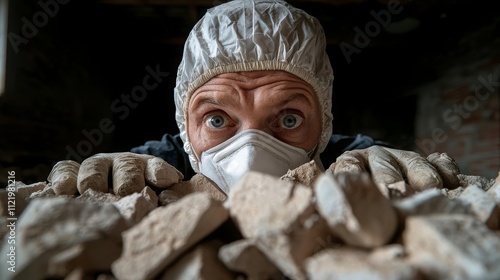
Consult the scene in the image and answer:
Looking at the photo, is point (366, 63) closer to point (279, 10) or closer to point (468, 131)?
point (468, 131)

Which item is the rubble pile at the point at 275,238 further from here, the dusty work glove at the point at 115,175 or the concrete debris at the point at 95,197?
the dusty work glove at the point at 115,175

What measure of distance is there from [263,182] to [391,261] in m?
0.23

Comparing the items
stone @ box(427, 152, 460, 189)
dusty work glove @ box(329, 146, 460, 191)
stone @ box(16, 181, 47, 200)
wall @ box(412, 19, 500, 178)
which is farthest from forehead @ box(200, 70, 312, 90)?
wall @ box(412, 19, 500, 178)

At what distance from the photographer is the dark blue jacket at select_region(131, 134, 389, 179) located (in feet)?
6.52

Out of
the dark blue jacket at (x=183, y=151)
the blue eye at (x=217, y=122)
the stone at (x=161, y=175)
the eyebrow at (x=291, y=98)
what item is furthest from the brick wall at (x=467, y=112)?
the stone at (x=161, y=175)

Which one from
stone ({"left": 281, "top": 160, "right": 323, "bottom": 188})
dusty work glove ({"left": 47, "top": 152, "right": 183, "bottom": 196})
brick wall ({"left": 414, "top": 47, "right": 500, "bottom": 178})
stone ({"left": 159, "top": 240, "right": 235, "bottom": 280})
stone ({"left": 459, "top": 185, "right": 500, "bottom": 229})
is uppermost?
stone ({"left": 159, "top": 240, "right": 235, "bottom": 280})

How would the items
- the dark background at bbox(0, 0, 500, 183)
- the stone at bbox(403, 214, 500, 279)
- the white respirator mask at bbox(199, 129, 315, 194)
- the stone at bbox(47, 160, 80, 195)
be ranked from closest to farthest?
the stone at bbox(403, 214, 500, 279) < the stone at bbox(47, 160, 80, 195) < the white respirator mask at bbox(199, 129, 315, 194) < the dark background at bbox(0, 0, 500, 183)

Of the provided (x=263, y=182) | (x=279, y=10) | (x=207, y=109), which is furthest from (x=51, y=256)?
(x=279, y=10)

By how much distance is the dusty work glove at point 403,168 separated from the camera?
3.46ft

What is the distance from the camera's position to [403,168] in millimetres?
1188

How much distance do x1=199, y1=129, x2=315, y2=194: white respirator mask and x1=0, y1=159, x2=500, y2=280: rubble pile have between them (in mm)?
580

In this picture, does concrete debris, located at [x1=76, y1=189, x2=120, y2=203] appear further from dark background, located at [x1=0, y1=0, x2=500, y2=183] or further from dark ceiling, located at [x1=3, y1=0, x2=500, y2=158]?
dark ceiling, located at [x1=3, y1=0, x2=500, y2=158]

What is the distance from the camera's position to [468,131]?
3.40 metres

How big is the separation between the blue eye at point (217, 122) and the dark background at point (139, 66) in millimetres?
1606
